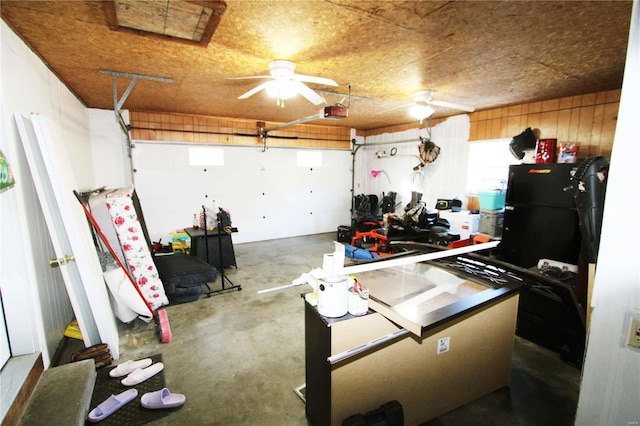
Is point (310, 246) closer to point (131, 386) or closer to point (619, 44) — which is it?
point (131, 386)

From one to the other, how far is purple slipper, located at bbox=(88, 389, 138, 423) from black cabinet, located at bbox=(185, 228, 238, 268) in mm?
2355

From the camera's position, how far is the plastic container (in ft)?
14.7

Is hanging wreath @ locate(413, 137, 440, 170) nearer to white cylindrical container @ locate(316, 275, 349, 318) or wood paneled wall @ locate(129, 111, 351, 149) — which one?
wood paneled wall @ locate(129, 111, 351, 149)

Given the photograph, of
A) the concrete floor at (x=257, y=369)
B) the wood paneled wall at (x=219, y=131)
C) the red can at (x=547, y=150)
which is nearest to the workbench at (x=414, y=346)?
the concrete floor at (x=257, y=369)

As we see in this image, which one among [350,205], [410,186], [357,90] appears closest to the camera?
[357,90]

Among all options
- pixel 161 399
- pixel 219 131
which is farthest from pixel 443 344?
pixel 219 131

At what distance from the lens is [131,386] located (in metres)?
2.18

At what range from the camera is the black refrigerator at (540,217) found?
11.2 ft

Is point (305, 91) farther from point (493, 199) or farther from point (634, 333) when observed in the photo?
point (493, 199)

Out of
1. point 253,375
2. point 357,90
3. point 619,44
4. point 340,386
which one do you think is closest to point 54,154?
point 253,375

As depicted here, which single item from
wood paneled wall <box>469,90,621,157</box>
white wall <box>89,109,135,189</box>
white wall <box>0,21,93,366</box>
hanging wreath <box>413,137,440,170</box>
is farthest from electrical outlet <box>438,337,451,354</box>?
white wall <box>89,109,135,189</box>

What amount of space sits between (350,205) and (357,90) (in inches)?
173

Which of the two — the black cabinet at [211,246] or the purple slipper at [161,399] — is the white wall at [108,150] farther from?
the purple slipper at [161,399]

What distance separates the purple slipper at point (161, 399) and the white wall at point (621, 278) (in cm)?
229
